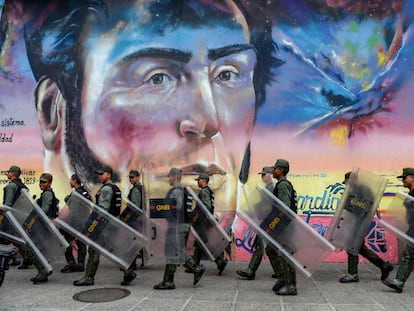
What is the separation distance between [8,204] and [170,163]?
3361 millimetres

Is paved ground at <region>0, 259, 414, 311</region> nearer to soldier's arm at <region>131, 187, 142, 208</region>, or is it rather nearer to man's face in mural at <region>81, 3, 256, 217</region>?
soldier's arm at <region>131, 187, 142, 208</region>

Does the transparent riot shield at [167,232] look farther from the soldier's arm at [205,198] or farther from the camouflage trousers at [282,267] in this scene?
the camouflage trousers at [282,267]

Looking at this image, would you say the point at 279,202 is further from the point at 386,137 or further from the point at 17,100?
the point at 17,100

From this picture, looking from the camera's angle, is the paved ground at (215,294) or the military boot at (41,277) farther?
the military boot at (41,277)

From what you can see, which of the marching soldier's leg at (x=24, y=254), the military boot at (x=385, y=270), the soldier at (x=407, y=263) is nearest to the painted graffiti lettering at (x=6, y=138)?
the marching soldier's leg at (x=24, y=254)

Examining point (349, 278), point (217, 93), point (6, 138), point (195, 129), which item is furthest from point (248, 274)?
point (6, 138)

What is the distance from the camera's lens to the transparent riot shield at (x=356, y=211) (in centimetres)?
645

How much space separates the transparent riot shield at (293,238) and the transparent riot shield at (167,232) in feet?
3.82

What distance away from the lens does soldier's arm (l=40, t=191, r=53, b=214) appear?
7215 mm

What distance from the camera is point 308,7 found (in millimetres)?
9047

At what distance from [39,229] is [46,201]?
0.65 metres

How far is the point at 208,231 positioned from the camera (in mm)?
7035

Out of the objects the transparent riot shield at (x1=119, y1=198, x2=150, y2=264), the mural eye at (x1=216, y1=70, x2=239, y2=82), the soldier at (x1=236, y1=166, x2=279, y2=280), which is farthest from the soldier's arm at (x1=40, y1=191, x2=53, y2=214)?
the mural eye at (x1=216, y1=70, x2=239, y2=82)

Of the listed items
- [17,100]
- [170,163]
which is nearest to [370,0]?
[170,163]
